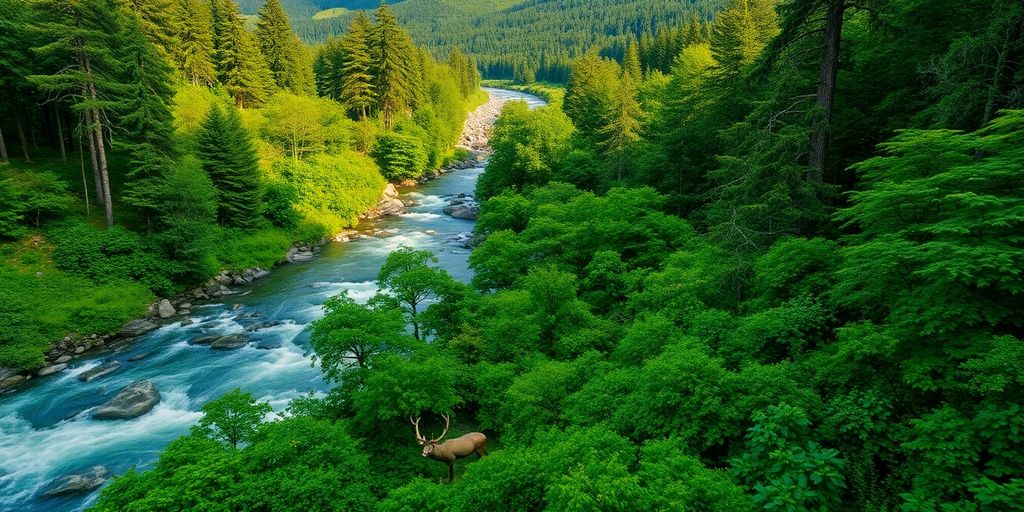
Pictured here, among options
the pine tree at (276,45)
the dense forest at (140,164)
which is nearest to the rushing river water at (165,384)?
the dense forest at (140,164)

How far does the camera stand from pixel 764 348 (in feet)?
36.8

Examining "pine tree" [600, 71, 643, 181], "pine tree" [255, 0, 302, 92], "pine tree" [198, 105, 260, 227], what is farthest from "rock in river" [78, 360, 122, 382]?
"pine tree" [255, 0, 302, 92]

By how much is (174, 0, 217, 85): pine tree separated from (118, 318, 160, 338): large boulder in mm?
34994

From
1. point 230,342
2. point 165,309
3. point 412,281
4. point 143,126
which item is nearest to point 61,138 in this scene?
point 143,126

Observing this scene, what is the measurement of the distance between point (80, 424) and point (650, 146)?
110ft

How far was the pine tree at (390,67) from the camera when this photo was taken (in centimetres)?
5803

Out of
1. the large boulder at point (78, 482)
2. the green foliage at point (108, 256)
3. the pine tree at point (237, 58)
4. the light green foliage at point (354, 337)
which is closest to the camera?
the large boulder at point (78, 482)

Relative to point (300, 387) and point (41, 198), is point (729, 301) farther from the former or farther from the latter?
point (41, 198)

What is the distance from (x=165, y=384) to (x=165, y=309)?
829 cm

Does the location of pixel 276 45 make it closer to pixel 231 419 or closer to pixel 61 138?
pixel 61 138

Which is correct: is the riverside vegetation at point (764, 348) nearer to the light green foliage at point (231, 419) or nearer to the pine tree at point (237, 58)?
the light green foliage at point (231, 419)

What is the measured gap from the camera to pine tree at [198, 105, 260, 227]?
3356cm

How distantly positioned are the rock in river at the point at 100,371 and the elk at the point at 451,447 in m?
17.2

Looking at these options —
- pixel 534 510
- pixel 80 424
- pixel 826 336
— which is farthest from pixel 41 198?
pixel 826 336
